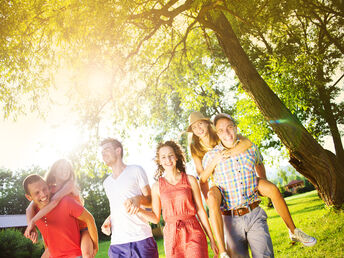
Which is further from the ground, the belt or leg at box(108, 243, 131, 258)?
the belt

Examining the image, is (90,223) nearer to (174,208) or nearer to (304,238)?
(174,208)

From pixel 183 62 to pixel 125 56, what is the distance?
12.9 feet

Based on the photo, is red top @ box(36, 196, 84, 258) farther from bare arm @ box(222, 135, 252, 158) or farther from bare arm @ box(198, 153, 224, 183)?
bare arm @ box(222, 135, 252, 158)

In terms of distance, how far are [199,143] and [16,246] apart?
14.9 metres

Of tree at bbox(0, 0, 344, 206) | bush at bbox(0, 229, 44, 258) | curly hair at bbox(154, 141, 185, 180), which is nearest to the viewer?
curly hair at bbox(154, 141, 185, 180)

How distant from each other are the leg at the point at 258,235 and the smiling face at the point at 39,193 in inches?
89.5

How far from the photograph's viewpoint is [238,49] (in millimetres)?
7875

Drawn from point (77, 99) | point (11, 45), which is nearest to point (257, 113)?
point (77, 99)

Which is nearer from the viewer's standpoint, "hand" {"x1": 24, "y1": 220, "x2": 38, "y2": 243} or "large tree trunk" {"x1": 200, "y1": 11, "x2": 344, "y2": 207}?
"hand" {"x1": 24, "y1": 220, "x2": 38, "y2": 243}

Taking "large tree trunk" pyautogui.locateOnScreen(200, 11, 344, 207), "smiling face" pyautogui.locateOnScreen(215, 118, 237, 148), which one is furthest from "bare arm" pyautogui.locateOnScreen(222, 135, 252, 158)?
"large tree trunk" pyautogui.locateOnScreen(200, 11, 344, 207)

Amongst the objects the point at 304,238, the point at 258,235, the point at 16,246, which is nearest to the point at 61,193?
the point at 258,235

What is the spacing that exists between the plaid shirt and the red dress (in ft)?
1.26

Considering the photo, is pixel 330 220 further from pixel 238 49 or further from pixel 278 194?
pixel 278 194

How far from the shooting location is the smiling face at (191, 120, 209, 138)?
14.9 ft
